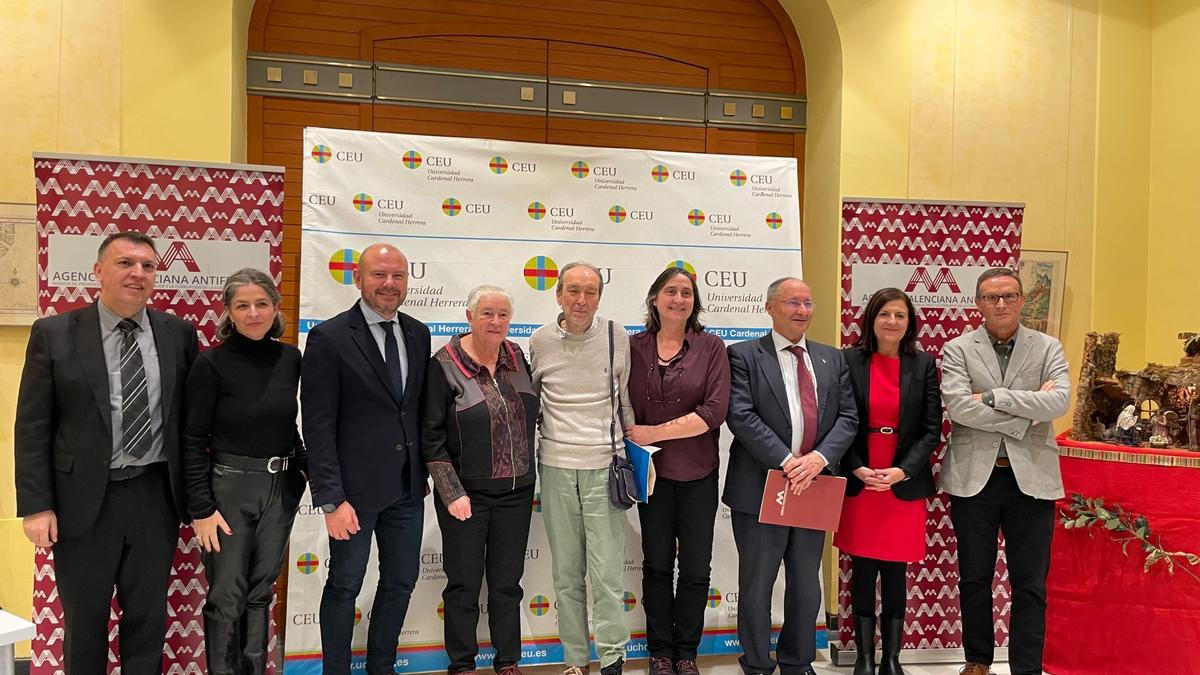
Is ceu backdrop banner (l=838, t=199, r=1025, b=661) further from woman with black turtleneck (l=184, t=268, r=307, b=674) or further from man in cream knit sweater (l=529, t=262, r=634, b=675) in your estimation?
woman with black turtleneck (l=184, t=268, r=307, b=674)

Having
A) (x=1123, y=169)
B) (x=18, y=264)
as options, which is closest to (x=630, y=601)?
(x=18, y=264)

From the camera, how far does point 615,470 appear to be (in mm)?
3348

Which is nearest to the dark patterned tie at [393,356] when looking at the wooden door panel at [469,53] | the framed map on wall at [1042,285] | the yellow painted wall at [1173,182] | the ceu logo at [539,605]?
the ceu logo at [539,605]

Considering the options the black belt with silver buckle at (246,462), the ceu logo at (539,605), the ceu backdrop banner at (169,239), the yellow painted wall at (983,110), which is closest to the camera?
the black belt with silver buckle at (246,462)

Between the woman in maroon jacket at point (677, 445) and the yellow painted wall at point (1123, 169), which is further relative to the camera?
the yellow painted wall at point (1123, 169)

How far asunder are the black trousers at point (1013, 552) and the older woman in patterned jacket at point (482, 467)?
6.09 feet

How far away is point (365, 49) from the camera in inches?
181

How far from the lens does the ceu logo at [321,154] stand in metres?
3.70

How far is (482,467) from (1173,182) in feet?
14.3

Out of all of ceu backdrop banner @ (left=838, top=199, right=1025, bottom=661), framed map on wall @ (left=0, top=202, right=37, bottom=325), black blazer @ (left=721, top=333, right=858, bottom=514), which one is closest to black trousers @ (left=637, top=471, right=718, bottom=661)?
black blazer @ (left=721, top=333, right=858, bottom=514)

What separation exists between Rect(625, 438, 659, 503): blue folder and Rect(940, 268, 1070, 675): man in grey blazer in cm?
129

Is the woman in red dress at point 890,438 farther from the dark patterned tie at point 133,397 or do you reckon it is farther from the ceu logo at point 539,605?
the dark patterned tie at point 133,397

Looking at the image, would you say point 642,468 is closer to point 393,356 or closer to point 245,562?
point 393,356

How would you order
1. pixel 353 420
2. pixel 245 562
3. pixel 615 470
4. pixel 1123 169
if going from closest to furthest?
pixel 245 562
pixel 353 420
pixel 615 470
pixel 1123 169
